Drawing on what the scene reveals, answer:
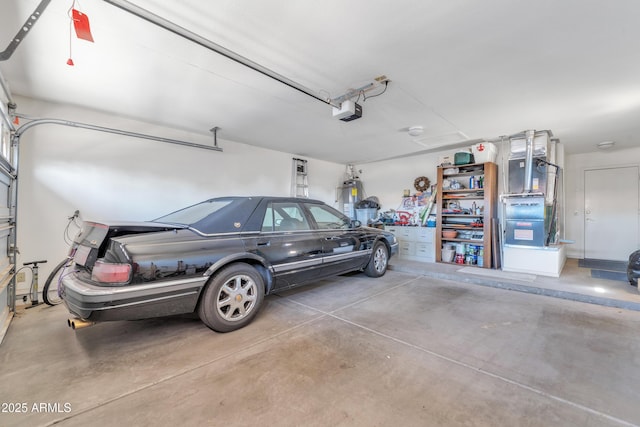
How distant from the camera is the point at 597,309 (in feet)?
10.3

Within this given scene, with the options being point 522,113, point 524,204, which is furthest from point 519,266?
point 522,113

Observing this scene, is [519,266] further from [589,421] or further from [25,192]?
[25,192]

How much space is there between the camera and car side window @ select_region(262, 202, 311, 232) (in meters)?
2.97

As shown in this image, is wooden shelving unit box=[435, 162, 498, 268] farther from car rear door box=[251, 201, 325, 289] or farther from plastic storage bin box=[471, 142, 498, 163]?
car rear door box=[251, 201, 325, 289]

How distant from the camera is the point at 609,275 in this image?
4.40m

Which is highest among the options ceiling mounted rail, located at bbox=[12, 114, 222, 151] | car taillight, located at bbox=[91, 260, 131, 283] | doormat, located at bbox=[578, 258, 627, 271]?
ceiling mounted rail, located at bbox=[12, 114, 222, 151]

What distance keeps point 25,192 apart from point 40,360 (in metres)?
2.61

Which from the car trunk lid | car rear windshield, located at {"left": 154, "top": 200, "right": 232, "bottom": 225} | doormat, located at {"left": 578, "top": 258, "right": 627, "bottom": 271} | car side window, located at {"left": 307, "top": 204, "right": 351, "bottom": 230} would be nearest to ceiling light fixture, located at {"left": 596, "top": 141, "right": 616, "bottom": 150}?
doormat, located at {"left": 578, "top": 258, "right": 627, "bottom": 271}

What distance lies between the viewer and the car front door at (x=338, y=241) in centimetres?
353

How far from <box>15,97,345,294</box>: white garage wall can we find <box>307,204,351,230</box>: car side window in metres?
Answer: 2.53

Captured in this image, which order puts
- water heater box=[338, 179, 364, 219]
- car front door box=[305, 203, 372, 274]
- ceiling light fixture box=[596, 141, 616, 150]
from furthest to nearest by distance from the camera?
water heater box=[338, 179, 364, 219]
ceiling light fixture box=[596, 141, 616, 150]
car front door box=[305, 203, 372, 274]

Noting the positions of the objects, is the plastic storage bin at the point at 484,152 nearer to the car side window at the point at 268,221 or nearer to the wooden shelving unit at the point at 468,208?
the wooden shelving unit at the point at 468,208

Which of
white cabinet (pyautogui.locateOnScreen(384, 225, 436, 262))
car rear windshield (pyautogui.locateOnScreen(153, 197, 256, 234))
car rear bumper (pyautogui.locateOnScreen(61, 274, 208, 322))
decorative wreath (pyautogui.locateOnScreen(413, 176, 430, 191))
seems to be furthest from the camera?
decorative wreath (pyautogui.locateOnScreen(413, 176, 430, 191))

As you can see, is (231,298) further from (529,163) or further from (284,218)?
(529,163)
